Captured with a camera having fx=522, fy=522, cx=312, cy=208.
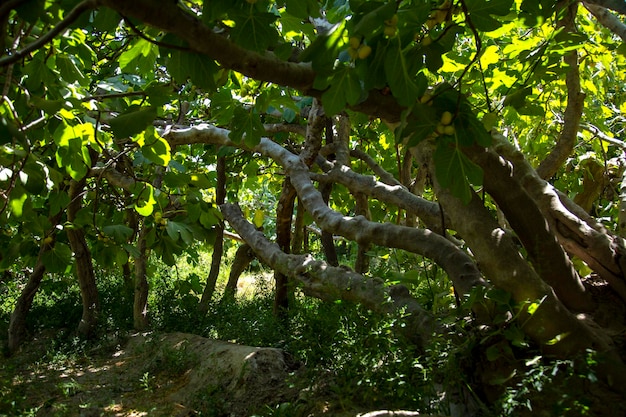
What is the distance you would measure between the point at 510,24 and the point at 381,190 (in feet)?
5.06

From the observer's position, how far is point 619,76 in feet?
17.1

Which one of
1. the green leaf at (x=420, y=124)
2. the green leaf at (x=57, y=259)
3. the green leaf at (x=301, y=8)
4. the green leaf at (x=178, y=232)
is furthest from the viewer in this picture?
the green leaf at (x=178, y=232)

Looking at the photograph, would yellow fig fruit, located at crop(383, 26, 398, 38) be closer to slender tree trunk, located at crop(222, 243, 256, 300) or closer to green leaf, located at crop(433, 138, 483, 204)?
green leaf, located at crop(433, 138, 483, 204)

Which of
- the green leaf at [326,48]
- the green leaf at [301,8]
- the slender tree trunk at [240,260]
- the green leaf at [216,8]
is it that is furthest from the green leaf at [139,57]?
the slender tree trunk at [240,260]

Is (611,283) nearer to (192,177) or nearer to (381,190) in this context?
(381,190)

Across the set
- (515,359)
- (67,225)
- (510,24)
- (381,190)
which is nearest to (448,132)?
(515,359)

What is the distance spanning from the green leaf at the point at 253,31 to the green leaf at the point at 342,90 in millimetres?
253

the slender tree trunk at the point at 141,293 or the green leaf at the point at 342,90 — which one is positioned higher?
the slender tree trunk at the point at 141,293

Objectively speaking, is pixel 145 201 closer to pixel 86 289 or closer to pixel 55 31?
pixel 55 31

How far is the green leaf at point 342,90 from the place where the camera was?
66.0 inches

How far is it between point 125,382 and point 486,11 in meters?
4.11

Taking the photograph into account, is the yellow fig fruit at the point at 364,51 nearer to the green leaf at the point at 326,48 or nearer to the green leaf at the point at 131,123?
the green leaf at the point at 326,48

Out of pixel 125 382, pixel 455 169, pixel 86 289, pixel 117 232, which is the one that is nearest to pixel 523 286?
pixel 455 169

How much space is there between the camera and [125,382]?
177 inches
